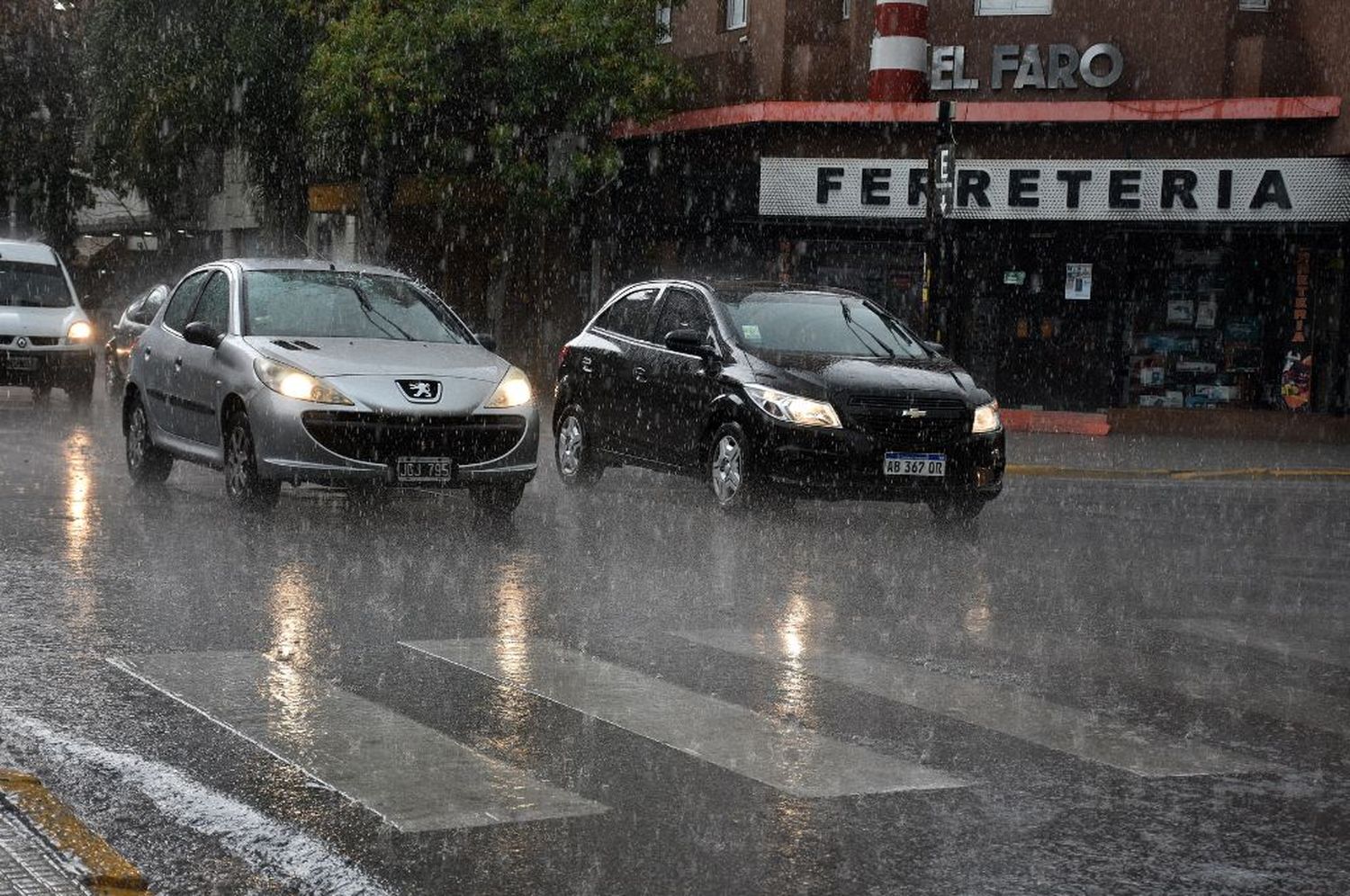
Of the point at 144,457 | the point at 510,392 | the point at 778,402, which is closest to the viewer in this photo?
the point at 510,392


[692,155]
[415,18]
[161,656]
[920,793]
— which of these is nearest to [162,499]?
[161,656]

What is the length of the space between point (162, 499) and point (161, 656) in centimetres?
581

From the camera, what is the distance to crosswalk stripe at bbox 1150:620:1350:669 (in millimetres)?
8953

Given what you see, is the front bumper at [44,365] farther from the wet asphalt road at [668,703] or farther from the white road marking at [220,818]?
the white road marking at [220,818]

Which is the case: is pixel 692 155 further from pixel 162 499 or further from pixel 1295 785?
pixel 1295 785

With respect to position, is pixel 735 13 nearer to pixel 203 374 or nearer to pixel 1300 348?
pixel 1300 348

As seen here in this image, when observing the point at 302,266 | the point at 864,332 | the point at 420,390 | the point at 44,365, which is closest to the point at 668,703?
the point at 420,390

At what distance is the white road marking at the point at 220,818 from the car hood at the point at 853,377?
7553 mm

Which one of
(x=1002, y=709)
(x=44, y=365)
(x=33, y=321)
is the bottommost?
(x=1002, y=709)

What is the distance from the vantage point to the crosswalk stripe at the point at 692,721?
617cm

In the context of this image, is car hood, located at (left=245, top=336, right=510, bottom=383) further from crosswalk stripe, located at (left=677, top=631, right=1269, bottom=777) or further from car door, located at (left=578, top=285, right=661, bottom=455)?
crosswalk stripe, located at (left=677, top=631, right=1269, bottom=777)

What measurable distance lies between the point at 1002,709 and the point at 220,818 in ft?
10.2

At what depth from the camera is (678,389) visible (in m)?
14.5

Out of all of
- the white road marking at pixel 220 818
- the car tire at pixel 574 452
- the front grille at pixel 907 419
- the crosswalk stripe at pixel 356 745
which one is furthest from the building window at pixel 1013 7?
the white road marking at pixel 220 818
